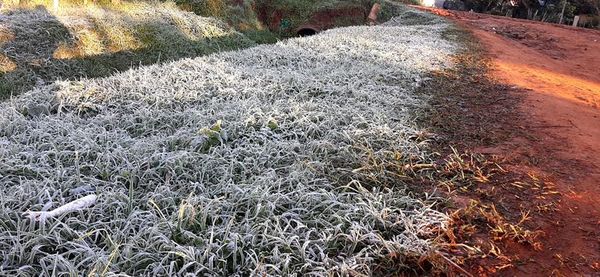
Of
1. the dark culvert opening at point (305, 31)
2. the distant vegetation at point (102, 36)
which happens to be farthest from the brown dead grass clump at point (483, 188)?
the dark culvert opening at point (305, 31)

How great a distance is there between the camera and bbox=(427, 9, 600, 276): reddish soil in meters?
2.23

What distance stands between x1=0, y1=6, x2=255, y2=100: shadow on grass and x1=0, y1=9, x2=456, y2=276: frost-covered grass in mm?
3185

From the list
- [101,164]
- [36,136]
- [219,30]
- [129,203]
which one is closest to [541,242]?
[129,203]

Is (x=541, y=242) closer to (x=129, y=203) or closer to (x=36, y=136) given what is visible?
(x=129, y=203)

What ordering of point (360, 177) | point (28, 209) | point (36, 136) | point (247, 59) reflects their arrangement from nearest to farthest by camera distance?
point (28, 209)
point (360, 177)
point (36, 136)
point (247, 59)

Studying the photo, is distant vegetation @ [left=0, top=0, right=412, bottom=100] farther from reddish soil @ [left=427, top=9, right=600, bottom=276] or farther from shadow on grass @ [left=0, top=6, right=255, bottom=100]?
reddish soil @ [left=427, top=9, right=600, bottom=276]

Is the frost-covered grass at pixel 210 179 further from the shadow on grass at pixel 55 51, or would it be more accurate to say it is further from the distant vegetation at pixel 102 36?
the distant vegetation at pixel 102 36

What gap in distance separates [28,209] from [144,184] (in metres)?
0.64

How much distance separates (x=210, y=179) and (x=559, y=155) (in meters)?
2.88

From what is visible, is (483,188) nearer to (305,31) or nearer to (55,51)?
(55,51)

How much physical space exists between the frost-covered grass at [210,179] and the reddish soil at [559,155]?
0.58 metres

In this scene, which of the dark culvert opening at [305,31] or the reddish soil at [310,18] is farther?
the dark culvert opening at [305,31]

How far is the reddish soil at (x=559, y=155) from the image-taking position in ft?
7.31

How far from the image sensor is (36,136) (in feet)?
11.0
